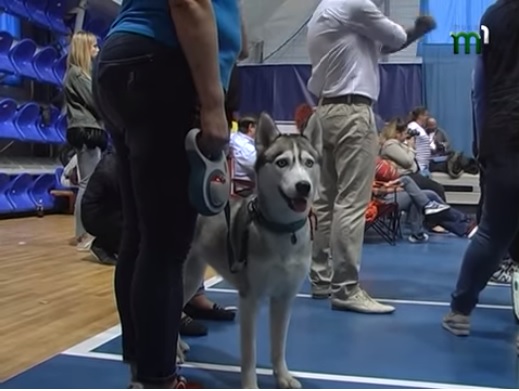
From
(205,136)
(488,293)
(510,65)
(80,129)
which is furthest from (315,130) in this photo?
(80,129)

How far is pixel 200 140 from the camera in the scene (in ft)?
4.65

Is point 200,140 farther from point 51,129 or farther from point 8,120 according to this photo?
point 51,129

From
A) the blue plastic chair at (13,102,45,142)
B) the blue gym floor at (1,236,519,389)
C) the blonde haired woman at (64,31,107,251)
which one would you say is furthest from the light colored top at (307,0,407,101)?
the blue plastic chair at (13,102,45,142)

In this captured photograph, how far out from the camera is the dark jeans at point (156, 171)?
1.42 m

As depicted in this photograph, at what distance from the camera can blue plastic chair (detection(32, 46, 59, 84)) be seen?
791cm

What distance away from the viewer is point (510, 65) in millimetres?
2367

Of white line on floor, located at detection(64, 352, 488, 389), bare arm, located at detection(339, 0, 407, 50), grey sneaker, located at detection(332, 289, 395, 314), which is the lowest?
grey sneaker, located at detection(332, 289, 395, 314)

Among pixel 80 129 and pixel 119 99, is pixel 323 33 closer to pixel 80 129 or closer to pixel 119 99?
pixel 119 99

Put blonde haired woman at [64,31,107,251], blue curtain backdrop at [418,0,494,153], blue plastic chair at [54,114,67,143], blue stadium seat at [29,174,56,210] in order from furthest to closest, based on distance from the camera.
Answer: blue curtain backdrop at [418,0,494,153] < blue plastic chair at [54,114,67,143] < blue stadium seat at [29,174,56,210] < blonde haired woman at [64,31,107,251]

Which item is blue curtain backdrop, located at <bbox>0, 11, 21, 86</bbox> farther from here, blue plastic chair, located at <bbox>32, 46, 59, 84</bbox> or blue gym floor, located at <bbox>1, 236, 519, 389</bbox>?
blue gym floor, located at <bbox>1, 236, 519, 389</bbox>

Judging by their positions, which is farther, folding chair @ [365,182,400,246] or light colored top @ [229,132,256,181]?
folding chair @ [365,182,400,246]

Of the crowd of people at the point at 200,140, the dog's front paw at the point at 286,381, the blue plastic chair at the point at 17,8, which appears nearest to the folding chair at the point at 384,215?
the crowd of people at the point at 200,140

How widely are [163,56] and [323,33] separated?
1.94 meters

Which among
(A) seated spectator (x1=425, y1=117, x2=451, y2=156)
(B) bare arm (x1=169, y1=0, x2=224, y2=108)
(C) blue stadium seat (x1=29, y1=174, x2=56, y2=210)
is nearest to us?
(B) bare arm (x1=169, y1=0, x2=224, y2=108)
